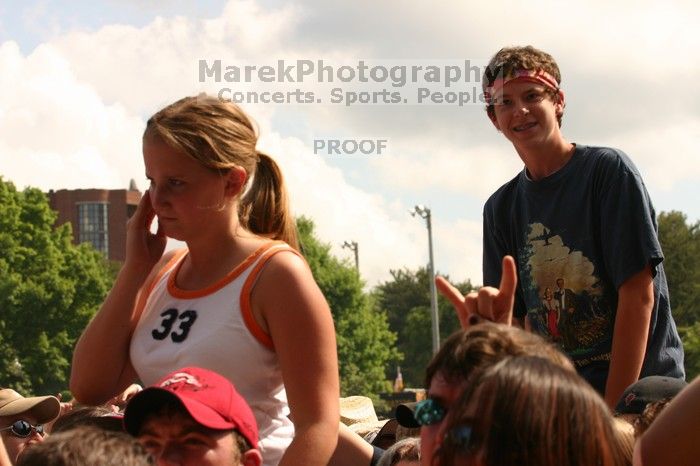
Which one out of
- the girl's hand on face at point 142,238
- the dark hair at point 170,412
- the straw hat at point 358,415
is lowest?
the straw hat at point 358,415

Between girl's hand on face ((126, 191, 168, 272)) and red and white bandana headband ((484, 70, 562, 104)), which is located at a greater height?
red and white bandana headband ((484, 70, 562, 104))

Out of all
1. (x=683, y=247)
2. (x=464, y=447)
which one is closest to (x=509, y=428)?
(x=464, y=447)

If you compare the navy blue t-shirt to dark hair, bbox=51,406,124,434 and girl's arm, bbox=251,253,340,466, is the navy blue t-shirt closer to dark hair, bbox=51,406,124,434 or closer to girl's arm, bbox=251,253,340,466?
girl's arm, bbox=251,253,340,466

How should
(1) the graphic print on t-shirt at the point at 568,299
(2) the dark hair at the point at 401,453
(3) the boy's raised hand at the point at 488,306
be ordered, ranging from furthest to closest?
(1) the graphic print on t-shirt at the point at 568,299 → (2) the dark hair at the point at 401,453 → (3) the boy's raised hand at the point at 488,306

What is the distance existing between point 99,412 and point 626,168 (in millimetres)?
1974

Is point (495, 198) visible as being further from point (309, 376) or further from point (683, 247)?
point (683, 247)

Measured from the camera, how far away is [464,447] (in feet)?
7.70

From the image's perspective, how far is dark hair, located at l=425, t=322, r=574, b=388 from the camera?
2793 millimetres

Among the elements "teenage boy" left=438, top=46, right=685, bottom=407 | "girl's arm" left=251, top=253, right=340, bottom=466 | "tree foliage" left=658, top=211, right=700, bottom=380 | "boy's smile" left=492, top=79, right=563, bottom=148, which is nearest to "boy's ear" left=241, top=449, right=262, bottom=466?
"girl's arm" left=251, top=253, right=340, bottom=466

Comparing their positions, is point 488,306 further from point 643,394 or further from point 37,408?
point 37,408

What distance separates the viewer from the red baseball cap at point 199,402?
10.9 ft

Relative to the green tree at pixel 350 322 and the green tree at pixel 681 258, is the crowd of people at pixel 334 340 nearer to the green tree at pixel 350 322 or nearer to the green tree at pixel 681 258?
the green tree at pixel 350 322

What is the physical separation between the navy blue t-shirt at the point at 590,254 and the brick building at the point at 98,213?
116173 millimetres

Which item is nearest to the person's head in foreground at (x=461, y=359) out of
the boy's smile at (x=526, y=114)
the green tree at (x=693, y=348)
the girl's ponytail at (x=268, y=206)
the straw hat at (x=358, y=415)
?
the girl's ponytail at (x=268, y=206)
